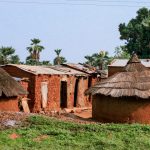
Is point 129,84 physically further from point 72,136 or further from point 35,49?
point 35,49

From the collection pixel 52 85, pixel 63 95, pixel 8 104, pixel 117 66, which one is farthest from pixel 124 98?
pixel 117 66

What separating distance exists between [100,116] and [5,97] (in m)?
4.63

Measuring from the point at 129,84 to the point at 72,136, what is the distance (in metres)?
5.82

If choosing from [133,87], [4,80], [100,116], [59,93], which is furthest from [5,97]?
[59,93]

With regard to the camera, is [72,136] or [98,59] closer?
[72,136]

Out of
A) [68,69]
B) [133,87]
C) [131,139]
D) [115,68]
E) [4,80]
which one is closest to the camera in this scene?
[131,139]

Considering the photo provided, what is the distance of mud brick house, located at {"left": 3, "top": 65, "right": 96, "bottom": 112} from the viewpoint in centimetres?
2539

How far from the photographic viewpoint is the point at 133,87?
18.8 m

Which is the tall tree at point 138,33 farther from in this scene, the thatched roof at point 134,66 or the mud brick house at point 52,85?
the thatched roof at point 134,66

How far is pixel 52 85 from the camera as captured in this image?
1059 inches

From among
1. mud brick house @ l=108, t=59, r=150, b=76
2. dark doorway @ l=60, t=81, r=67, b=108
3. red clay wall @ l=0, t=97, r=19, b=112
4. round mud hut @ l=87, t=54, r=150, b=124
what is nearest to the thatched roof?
round mud hut @ l=87, t=54, r=150, b=124

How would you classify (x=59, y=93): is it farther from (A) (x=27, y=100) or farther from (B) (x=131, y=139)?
(B) (x=131, y=139)

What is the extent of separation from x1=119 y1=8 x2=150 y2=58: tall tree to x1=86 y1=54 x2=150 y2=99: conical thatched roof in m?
23.8

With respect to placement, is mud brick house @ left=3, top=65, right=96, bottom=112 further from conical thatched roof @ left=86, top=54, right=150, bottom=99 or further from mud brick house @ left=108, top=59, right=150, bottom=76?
conical thatched roof @ left=86, top=54, right=150, bottom=99
